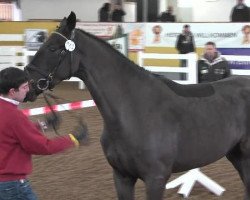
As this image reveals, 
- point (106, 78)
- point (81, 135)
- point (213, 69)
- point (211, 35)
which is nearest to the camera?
point (81, 135)

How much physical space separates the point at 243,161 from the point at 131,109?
1.46 m

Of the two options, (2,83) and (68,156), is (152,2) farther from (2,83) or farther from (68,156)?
(2,83)

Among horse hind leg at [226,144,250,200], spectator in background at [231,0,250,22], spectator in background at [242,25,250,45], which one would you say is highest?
spectator in background at [231,0,250,22]

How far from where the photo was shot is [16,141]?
133 inches

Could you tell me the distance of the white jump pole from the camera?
18.7 ft

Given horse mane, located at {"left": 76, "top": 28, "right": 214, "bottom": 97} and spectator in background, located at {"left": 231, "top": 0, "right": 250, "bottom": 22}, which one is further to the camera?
spectator in background, located at {"left": 231, "top": 0, "right": 250, "bottom": 22}

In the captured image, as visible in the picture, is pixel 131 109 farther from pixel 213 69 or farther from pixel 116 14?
pixel 116 14

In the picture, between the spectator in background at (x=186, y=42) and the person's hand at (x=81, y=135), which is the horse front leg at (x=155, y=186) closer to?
the person's hand at (x=81, y=135)

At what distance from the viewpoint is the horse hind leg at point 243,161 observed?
479 centimetres

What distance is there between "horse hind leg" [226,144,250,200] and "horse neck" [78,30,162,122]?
4.26 feet

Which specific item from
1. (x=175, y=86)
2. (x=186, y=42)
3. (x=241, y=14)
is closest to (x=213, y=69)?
(x=175, y=86)

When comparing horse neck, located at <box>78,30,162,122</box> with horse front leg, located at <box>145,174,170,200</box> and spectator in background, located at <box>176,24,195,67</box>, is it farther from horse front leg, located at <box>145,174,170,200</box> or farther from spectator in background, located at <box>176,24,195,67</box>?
spectator in background, located at <box>176,24,195,67</box>

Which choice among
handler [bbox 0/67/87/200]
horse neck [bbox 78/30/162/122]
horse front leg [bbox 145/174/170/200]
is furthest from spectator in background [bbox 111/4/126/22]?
handler [bbox 0/67/87/200]

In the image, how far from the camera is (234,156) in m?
4.93
